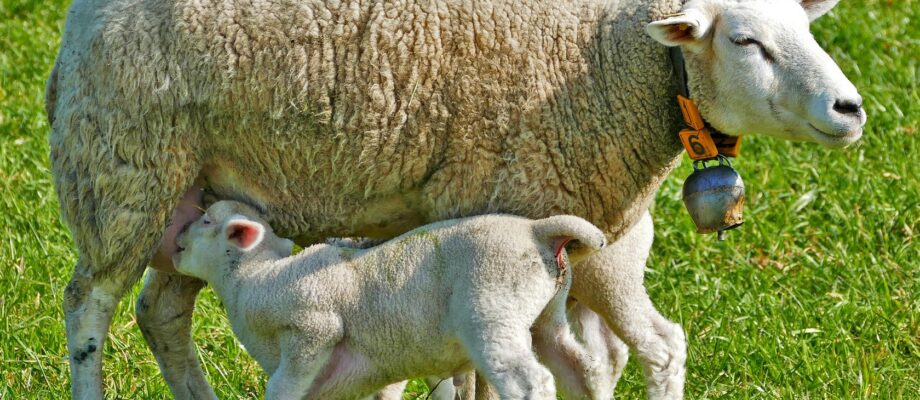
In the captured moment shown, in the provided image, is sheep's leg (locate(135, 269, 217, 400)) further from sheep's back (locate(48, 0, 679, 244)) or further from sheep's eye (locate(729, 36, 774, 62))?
sheep's eye (locate(729, 36, 774, 62))

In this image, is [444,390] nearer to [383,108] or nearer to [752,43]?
[383,108]

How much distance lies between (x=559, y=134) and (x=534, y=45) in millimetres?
279

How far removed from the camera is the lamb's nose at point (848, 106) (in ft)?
13.1

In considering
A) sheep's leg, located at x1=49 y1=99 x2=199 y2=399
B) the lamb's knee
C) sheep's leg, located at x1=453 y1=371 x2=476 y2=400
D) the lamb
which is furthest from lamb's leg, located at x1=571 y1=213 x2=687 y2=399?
sheep's leg, located at x1=49 y1=99 x2=199 y2=399

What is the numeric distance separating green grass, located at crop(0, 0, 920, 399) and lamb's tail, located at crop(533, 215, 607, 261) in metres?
1.24

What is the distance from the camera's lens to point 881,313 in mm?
5410

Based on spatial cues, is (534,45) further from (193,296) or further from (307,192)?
(193,296)

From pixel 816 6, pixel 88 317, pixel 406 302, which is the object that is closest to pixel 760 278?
pixel 816 6

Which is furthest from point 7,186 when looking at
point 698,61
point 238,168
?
point 698,61

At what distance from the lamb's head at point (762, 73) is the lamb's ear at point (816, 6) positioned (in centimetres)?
39

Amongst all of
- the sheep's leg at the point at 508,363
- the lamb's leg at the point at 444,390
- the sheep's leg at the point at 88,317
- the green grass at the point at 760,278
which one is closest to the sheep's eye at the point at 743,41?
the sheep's leg at the point at 508,363

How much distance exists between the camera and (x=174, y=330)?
4.90 meters

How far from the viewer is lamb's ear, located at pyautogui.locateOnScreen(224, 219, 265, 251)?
13.7 ft

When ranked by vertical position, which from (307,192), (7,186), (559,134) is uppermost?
(559,134)
